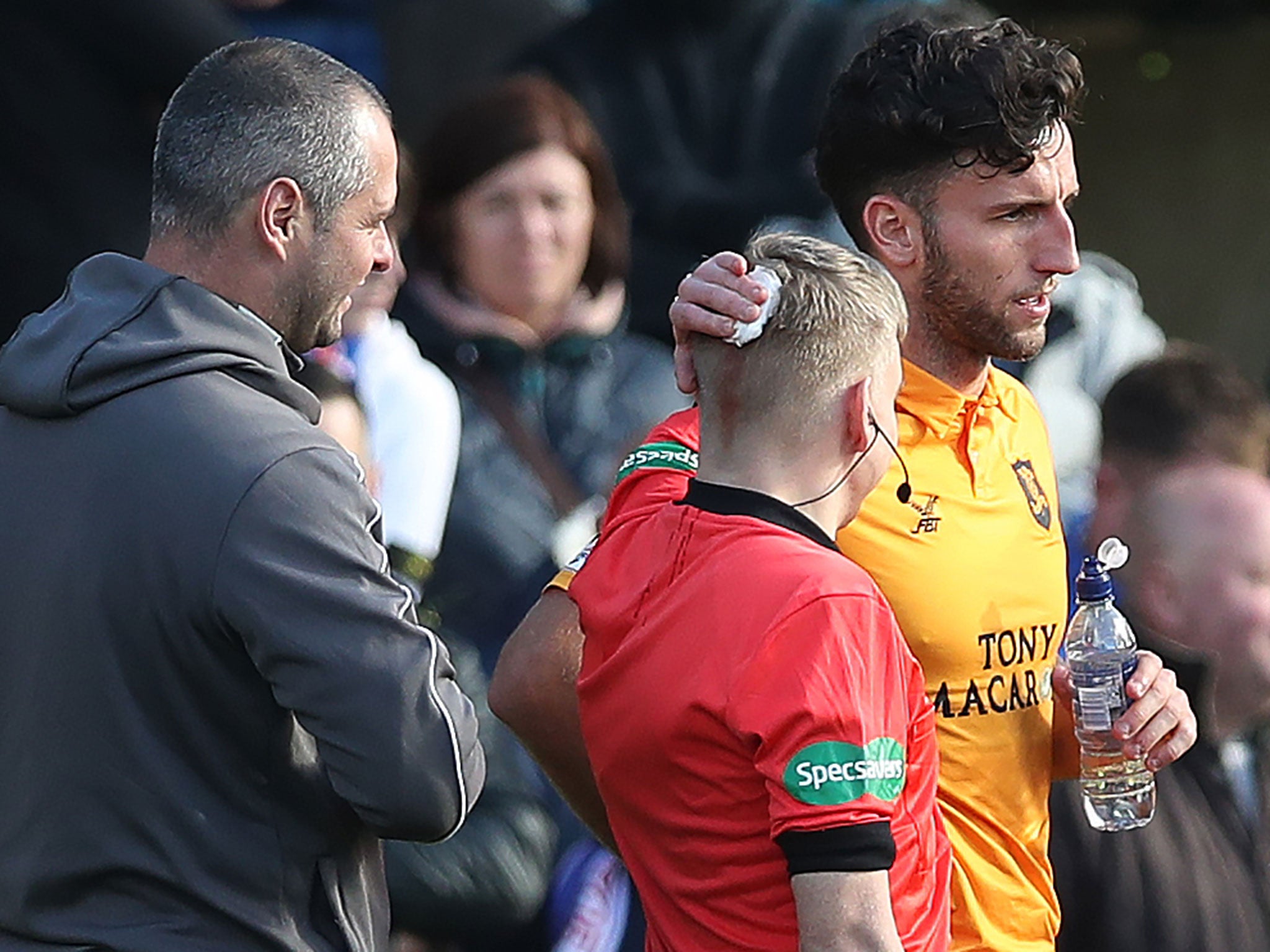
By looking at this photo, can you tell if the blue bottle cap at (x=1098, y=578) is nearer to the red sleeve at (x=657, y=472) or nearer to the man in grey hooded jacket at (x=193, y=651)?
the red sleeve at (x=657, y=472)

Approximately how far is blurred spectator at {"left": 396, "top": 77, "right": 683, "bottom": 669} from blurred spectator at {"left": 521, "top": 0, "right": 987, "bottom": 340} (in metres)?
0.59

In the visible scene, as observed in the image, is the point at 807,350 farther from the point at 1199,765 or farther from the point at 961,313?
the point at 1199,765

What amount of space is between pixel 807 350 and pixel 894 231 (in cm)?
47

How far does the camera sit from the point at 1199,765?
3.78 metres

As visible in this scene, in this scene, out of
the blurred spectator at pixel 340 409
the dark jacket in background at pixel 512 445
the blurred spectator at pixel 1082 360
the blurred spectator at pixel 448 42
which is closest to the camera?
the blurred spectator at pixel 340 409

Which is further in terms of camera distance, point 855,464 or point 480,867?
point 480,867

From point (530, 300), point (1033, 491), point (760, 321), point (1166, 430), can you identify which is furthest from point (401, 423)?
point (760, 321)

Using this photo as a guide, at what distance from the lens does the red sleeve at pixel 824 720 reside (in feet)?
6.86

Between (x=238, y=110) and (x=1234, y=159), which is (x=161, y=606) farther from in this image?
(x=1234, y=159)

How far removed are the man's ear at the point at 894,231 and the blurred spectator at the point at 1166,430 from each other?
1750 millimetres

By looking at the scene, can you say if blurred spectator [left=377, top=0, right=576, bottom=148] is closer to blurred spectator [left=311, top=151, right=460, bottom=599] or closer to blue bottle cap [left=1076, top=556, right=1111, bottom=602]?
blurred spectator [left=311, top=151, right=460, bottom=599]

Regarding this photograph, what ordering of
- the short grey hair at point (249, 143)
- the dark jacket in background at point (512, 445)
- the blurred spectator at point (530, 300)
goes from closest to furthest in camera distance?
the short grey hair at point (249, 143) < the dark jacket in background at point (512, 445) < the blurred spectator at point (530, 300)

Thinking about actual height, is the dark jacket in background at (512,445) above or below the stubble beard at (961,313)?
below

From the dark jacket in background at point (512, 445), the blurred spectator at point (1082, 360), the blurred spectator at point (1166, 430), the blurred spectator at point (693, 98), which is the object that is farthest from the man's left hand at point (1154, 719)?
the blurred spectator at point (693, 98)
